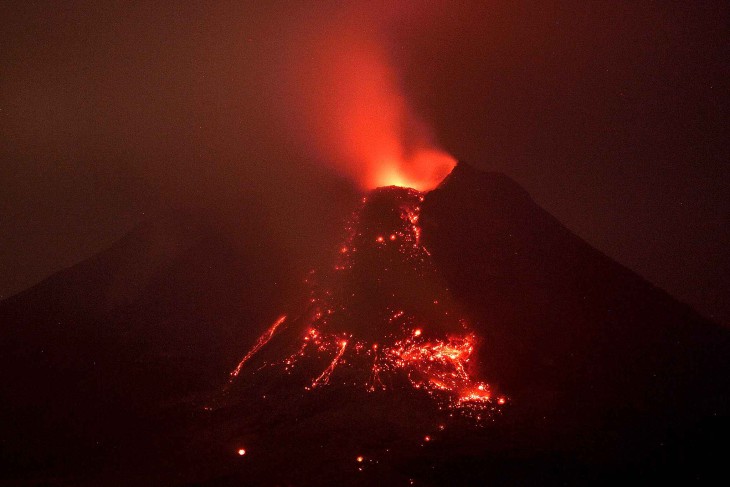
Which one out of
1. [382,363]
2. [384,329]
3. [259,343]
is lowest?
[382,363]

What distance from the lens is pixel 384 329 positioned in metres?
28.4

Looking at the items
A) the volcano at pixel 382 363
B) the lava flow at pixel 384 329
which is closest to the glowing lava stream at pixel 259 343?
the lava flow at pixel 384 329

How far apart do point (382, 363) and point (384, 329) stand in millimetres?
3017

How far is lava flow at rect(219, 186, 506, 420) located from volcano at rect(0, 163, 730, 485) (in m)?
0.13

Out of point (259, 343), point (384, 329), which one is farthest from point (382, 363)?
point (259, 343)

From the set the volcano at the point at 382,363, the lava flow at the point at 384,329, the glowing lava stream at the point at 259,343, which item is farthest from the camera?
the glowing lava stream at the point at 259,343

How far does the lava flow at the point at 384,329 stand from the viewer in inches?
954

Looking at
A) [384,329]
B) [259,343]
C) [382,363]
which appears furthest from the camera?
[259,343]

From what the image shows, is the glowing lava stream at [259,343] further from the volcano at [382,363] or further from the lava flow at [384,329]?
the volcano at [382,363]

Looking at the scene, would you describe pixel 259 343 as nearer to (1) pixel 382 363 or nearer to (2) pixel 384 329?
(2) pixel 384 329

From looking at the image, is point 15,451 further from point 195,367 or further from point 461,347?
point 461,347

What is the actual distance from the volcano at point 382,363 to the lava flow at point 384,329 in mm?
126

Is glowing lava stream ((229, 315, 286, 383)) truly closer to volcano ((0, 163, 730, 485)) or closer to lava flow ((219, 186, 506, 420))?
lava flow ((219, 186, 506, 420))

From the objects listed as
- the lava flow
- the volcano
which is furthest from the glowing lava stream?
the volcano
